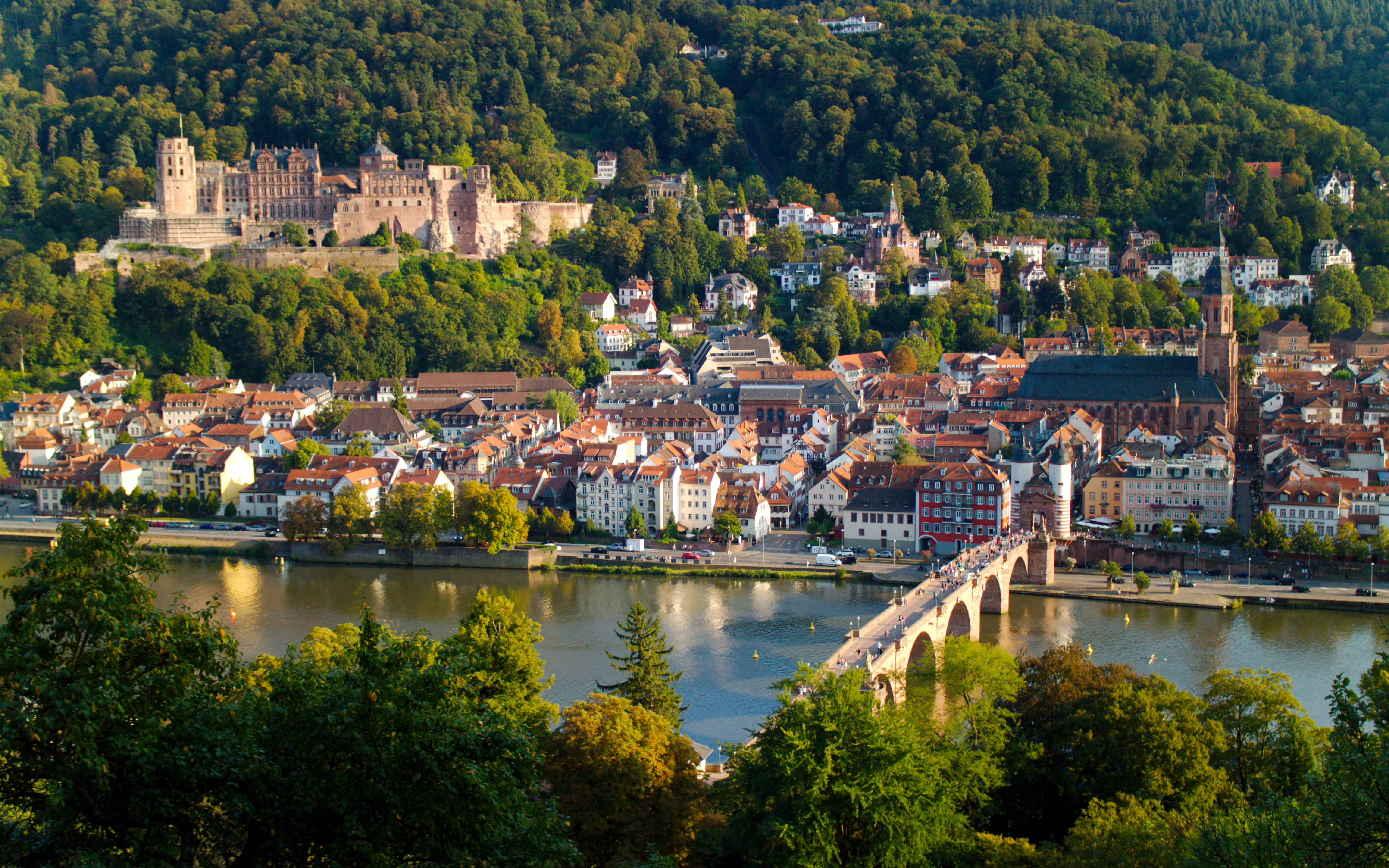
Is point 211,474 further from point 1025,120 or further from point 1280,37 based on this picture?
point 1280,37

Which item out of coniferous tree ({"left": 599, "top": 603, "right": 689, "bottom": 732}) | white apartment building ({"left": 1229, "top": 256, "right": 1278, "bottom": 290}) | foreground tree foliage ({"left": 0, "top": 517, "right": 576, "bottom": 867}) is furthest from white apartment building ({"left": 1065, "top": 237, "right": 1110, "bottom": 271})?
foreground tree foliage ({"left": 0, "top": 517, "right": 576, "bottom": 867})

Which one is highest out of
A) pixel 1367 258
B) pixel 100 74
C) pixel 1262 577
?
pixel 100 74

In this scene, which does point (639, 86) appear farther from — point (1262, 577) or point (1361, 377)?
point (1262, 577)

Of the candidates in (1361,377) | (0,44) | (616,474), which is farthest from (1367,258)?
(0,44)

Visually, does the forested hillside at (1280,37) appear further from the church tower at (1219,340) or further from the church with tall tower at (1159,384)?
the church with tall tower at (1159,384)

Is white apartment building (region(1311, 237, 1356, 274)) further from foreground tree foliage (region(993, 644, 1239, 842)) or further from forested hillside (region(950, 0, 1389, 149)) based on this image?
foreground tree foliage (region(993, 644, 1239, 842))

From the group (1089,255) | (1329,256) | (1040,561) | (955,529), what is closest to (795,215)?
(1089,255)
